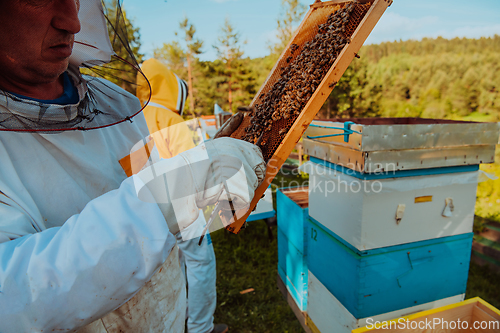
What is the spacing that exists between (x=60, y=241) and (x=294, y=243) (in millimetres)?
2642

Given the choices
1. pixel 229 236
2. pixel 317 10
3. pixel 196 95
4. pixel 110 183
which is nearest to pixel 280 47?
pixel 196 95

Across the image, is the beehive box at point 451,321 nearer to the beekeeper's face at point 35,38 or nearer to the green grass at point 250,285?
the green grass at point 250,285

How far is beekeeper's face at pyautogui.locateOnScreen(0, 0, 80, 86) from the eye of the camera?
77cm

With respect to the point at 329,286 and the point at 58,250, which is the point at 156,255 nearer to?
the point at 58,250

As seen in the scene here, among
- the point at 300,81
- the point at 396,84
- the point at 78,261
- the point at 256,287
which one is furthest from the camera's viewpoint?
the point at 396,84

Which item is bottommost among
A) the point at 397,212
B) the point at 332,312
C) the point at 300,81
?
the point at 332,312

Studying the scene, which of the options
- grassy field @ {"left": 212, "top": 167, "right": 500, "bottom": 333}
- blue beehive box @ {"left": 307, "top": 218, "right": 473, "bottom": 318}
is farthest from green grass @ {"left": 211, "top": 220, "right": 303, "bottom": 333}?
blue beehive box @ {"left": 307, "top": 218, "right": 473, "bottom": 318}

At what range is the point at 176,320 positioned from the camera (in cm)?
129

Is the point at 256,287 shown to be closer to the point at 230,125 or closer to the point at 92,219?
the point at 230,125

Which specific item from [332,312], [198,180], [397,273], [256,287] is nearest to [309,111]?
[198,180]

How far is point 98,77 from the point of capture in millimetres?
1354

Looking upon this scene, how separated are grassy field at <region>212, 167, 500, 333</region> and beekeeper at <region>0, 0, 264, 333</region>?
228 centimetres

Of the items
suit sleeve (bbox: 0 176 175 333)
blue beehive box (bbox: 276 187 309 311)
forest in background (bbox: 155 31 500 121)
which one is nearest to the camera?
suit sleeve (bbox: 0 176 175 333)

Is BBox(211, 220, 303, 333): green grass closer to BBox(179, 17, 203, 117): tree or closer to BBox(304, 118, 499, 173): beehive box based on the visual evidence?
BBox(304, 118, 499, 173): beehive box
